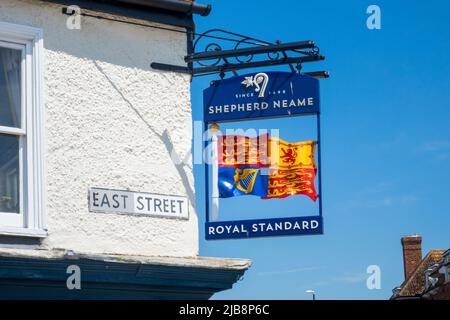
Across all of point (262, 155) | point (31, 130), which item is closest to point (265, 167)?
point (262, 155)

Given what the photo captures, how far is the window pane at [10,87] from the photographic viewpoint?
8031mm

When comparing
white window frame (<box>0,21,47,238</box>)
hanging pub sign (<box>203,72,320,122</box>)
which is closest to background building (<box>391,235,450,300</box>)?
hanging pub sign (<box>203,72,320,122</box>)

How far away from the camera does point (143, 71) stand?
341 inches

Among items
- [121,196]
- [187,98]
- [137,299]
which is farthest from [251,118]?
[137,299]

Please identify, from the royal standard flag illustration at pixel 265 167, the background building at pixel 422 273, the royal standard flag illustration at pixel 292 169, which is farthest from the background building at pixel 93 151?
the background building at pixel 422 273

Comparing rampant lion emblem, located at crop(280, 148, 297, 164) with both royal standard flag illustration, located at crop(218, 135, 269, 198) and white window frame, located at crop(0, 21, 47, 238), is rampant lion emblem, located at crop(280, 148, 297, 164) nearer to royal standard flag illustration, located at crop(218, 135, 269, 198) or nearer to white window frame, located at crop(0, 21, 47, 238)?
royal standard flag illustration, located at crop(218, 135, 269, 198)

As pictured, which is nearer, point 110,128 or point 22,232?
point 22,232

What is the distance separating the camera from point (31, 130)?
315 inches

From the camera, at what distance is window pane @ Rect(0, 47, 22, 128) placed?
8.03 m

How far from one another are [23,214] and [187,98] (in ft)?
6.50

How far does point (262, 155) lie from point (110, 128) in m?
1.40

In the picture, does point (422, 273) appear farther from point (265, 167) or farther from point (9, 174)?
point (9, 174)
